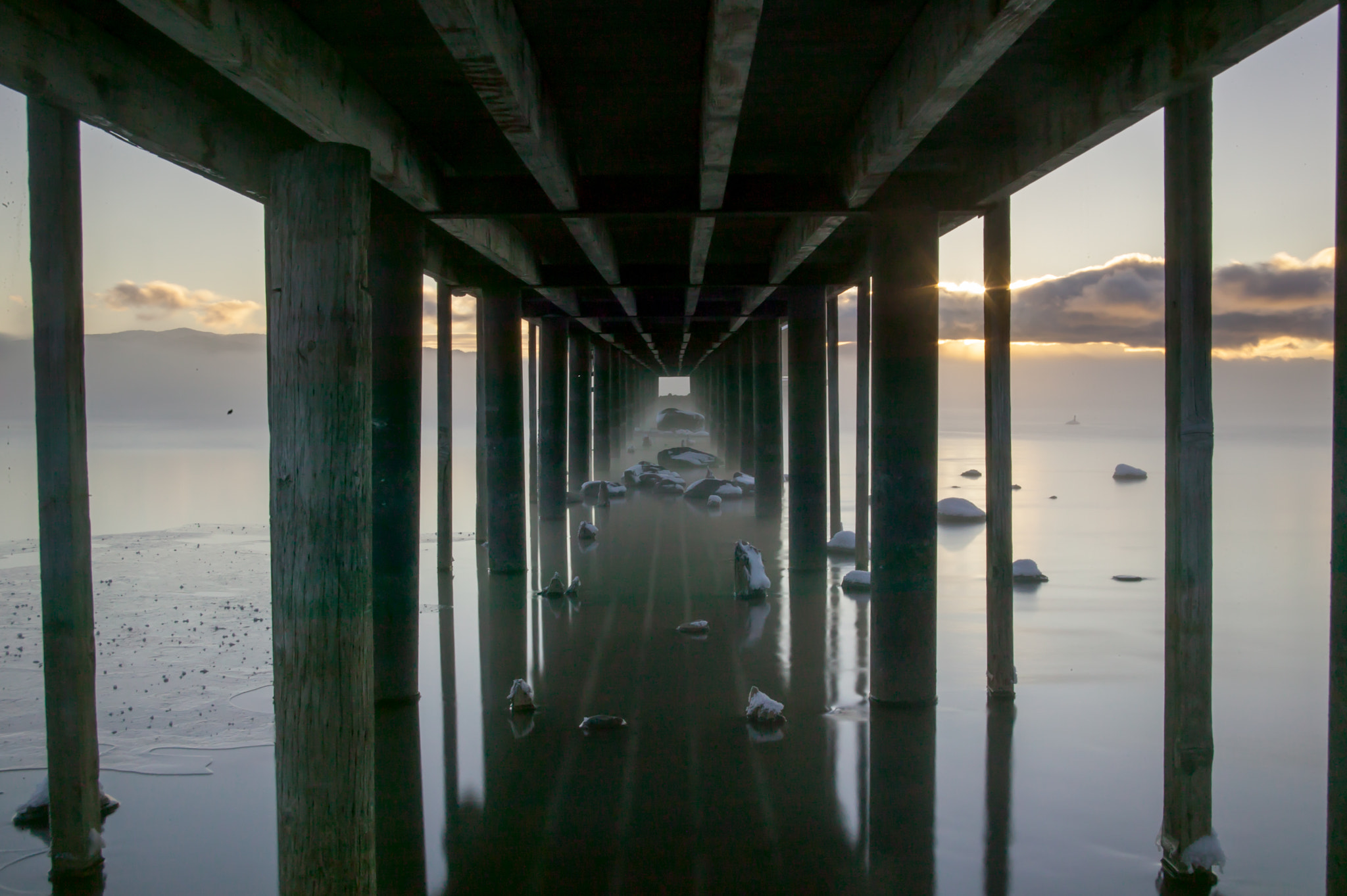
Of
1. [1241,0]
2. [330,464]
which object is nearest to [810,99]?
[1241,0]

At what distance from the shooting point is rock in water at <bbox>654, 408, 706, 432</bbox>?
6234cm

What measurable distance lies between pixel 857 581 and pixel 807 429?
2337 mm

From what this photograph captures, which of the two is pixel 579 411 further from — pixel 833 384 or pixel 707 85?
pixel 707 85

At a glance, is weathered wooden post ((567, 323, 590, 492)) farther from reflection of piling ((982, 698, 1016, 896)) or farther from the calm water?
reflection of piling ((982, 698, 1016, 896))

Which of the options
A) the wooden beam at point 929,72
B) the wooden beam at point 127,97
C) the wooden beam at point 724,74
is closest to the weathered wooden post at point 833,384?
the wooden beam at point 929,72

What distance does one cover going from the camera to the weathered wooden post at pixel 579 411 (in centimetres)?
2214

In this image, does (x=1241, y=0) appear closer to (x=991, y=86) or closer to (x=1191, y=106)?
(x=1191, y=106)

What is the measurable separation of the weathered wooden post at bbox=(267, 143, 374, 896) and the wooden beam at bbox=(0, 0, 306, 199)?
0.85 meters

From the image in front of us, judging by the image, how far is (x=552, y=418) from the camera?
54.3 ft

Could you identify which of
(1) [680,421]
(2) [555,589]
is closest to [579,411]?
(2) [555,589]

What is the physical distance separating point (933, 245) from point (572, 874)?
5.10m

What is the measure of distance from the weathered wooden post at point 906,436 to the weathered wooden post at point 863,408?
3.74 metres

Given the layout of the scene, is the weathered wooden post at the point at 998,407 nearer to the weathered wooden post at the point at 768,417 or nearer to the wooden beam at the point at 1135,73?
the wooden beam at the point at 1135,73

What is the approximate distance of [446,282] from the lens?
11445 mm
